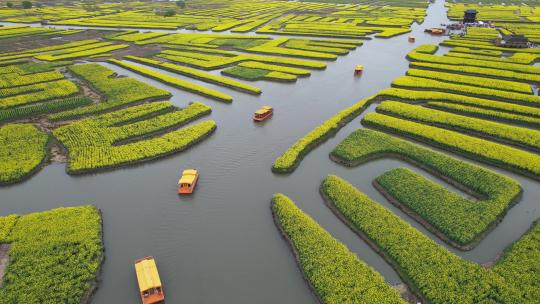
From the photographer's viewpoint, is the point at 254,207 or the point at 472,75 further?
the point at 472,75

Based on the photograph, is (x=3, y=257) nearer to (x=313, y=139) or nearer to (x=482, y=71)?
(x=313, y=139)

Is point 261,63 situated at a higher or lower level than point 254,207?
higher

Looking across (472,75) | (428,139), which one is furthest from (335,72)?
(428,139)

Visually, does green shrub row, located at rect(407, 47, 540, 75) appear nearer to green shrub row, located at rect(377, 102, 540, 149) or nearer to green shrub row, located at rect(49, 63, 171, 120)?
green shrub row, located at rect(377, 102, 540, 149)

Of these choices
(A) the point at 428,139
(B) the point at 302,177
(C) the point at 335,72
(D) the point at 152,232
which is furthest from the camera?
(C) the point at 335,72

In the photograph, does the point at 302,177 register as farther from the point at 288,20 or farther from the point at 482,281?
the point at 288,20

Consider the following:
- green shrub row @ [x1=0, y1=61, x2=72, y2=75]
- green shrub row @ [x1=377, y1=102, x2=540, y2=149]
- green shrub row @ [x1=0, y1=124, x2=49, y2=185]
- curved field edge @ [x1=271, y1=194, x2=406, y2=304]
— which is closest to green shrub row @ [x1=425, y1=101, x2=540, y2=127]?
green shrub row @ [x1=377, y1=102, x2=540, y2=149]

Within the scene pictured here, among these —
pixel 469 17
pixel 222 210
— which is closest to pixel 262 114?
pixel 222 210
